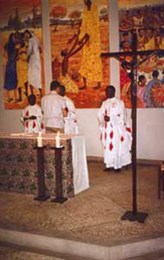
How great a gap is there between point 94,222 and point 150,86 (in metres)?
4.05

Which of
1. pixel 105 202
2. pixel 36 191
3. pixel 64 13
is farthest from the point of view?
pixel 64 13

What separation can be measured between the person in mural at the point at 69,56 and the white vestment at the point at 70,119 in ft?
3.16

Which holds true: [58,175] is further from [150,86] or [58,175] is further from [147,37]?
[147,37]

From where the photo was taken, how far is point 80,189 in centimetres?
616

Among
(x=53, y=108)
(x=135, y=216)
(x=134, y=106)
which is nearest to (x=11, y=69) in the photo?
(x=53, y=108)

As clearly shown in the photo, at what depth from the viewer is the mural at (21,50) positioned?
364 inches

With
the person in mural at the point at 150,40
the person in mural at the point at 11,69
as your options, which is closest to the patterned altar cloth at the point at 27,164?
the person in mural at the point at 150,40

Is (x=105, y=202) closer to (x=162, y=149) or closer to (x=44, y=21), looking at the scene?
(x=162, y=149)

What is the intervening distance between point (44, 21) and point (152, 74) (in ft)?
9.32

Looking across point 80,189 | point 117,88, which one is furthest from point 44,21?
point 80,189

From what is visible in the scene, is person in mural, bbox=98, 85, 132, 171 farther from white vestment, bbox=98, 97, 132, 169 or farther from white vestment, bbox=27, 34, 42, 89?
white vestment, bbox=27, 34, 42, 89

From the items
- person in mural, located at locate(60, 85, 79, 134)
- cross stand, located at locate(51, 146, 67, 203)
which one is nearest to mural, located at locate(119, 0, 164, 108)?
person in mural, located at locate(60, 85, 79, 134)

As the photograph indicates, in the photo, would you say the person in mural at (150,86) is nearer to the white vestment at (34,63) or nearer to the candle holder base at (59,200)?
the white vestment at (34,63)

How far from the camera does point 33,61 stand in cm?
936
